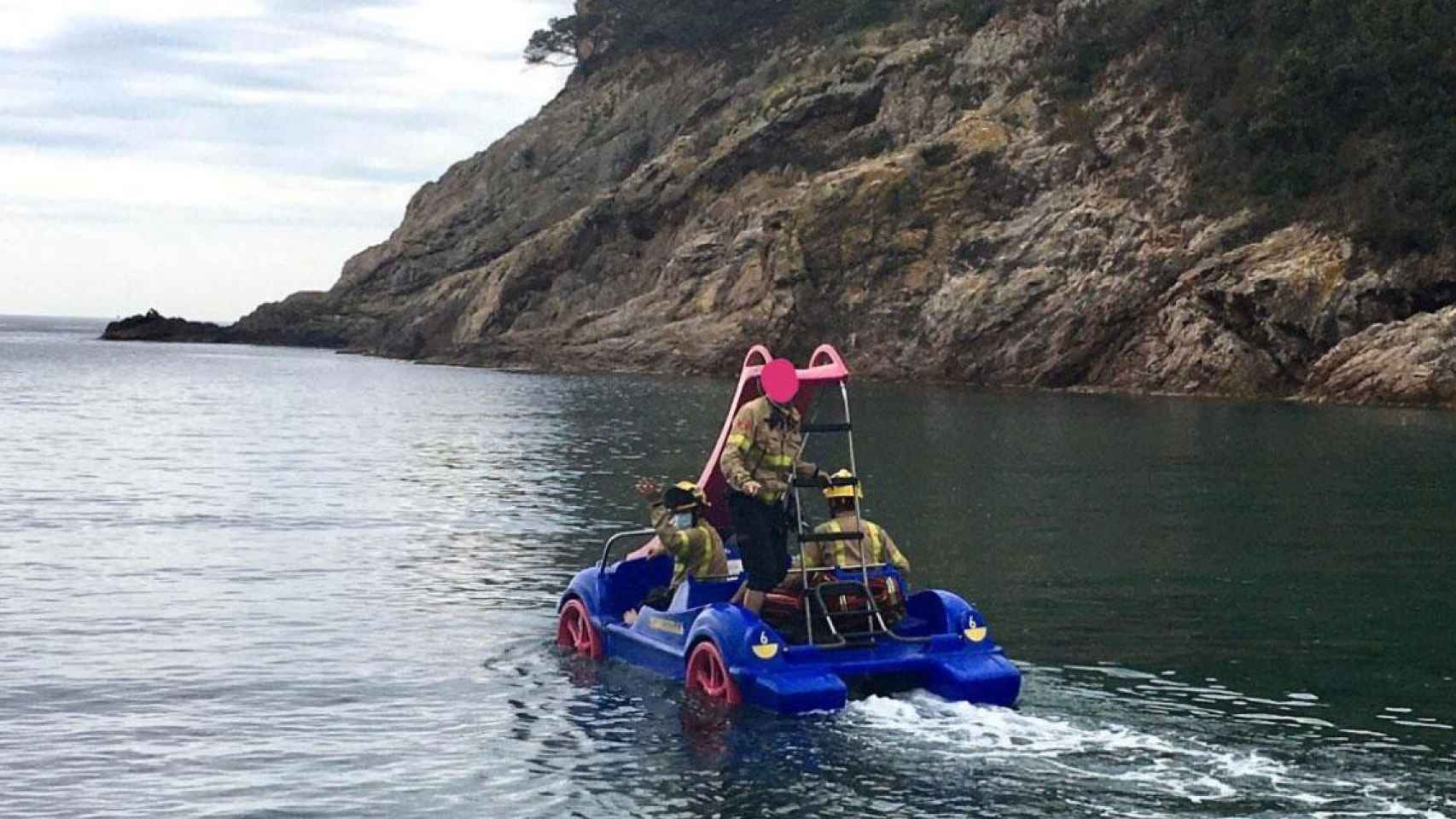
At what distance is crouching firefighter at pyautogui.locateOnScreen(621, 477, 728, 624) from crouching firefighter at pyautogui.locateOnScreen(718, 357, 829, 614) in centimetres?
75

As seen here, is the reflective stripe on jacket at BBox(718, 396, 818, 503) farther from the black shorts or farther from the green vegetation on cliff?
the green vegetation on cliff

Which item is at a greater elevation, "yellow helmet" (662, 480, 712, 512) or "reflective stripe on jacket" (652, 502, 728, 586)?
→ "yellow helmet" (662, 480, 712, 512)

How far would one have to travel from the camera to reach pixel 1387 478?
37.1 m

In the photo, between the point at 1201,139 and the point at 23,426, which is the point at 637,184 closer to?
the point at 1201,139

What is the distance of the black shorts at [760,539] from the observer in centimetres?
1712

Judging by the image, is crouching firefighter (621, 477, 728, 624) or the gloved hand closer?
crouching firefighter (621, 477, 728, 624)

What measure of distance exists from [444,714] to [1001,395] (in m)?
54.1

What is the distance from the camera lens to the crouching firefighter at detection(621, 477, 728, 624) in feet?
59.8

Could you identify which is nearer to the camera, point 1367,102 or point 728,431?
point 728,431

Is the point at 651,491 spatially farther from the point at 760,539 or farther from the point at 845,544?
the point at 845,544

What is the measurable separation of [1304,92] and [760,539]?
6293cm

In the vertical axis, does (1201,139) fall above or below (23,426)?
above

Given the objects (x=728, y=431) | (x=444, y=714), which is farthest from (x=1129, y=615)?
(x=444, y=714)

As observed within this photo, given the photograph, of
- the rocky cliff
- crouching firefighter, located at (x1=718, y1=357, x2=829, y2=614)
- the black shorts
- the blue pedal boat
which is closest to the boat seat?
the blue pedal boat
